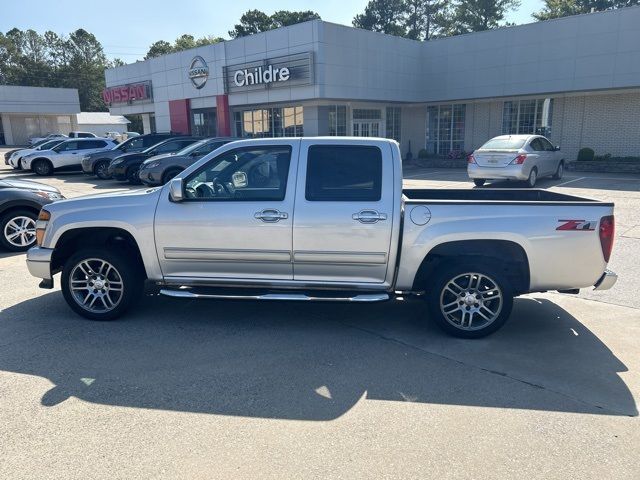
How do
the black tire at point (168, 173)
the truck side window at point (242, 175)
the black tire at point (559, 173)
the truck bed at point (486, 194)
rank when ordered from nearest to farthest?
1. the truck side window at point (242, 175)
2. the truck bed at point (486, 194)
3. the black tire at point (168, 173)
4. the black tire at point (559, 173)

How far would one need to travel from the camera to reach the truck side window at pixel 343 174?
15.8ft

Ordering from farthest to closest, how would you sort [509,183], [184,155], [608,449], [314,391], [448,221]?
[509,183], [184,155], [448,221], [314,391], [608,449]

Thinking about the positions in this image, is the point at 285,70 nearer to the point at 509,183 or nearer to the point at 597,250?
the point at 509,183

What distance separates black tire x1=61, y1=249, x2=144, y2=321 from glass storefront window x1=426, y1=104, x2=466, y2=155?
24947mm

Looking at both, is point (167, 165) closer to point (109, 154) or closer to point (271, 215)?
point (109, 154)

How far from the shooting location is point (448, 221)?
465 cm

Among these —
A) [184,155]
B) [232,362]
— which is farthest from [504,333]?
[184,155]

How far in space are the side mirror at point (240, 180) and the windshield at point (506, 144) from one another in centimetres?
1265

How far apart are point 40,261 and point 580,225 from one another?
5317mm

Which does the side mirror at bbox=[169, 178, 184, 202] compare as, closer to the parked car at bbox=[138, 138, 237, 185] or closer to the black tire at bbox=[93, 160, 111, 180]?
the parked car at bbox=[138, 138, 237, 185]

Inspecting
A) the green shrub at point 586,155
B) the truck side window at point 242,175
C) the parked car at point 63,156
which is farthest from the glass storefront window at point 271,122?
the truck side window at point 242,175

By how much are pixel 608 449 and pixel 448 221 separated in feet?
7.23

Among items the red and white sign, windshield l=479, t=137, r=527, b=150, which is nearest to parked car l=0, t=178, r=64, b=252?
windshield l=479, t=137, r=527, b=150

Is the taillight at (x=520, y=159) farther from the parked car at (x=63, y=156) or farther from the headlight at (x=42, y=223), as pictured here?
the parked car at (x=63, y=156)
